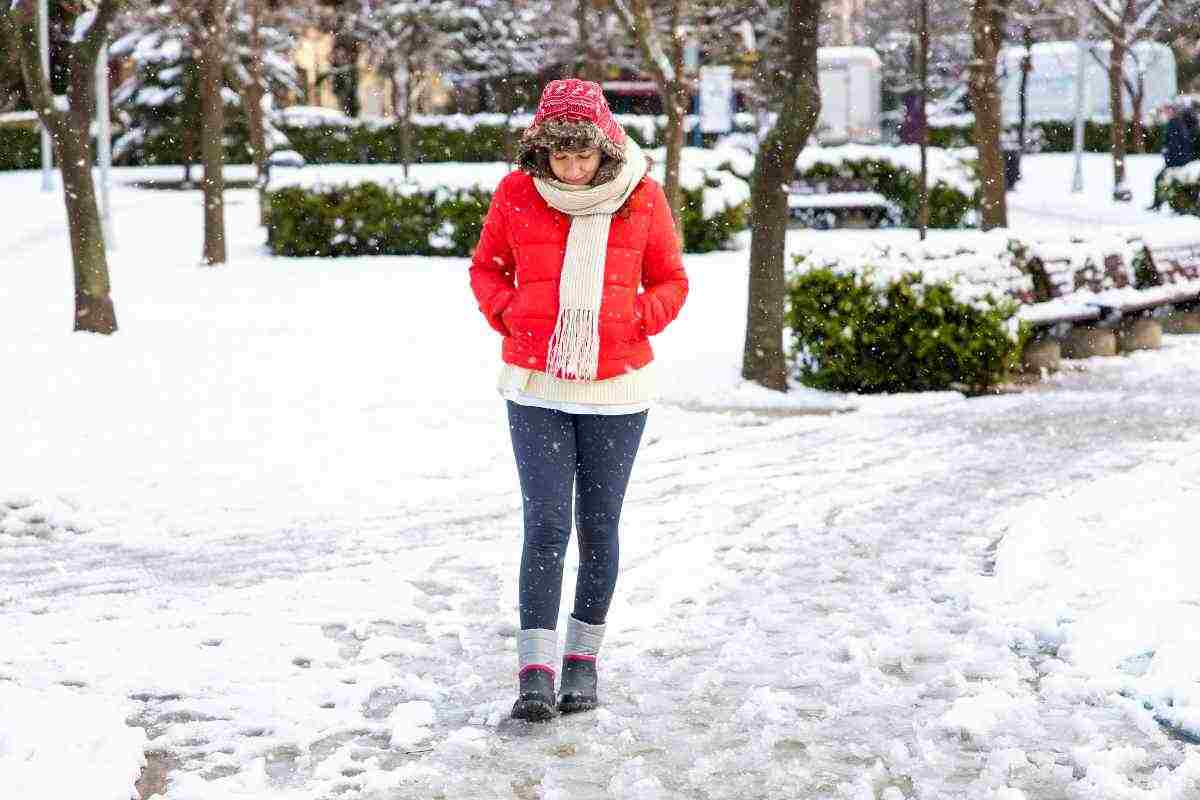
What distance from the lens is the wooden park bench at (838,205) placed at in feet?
92.3

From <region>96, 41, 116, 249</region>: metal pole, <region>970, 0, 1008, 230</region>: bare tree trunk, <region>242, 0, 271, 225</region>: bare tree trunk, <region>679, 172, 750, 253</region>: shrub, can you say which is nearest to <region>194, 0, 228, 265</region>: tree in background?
<region>96, 41, 116, 249</region>: metal pole

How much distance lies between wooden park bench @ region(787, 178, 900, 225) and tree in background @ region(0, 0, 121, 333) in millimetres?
15257

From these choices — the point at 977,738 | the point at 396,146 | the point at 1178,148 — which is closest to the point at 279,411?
the point at 977,738

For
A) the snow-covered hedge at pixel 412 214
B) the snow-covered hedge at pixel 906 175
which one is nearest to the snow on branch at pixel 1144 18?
the snow-covered hedge at pixel 906 175

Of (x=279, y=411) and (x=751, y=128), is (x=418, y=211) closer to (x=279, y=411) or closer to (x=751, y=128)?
(x=279, y=411)

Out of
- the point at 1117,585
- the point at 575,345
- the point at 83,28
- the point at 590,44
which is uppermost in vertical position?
the point at 590,44

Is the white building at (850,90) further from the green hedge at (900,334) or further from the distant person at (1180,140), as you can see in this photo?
the green hedge at (900,334)

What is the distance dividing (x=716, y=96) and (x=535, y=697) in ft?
111

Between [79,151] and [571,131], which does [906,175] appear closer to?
[79,151]

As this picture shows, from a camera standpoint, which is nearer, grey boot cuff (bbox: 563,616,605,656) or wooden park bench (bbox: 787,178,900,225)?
grey boot cuff (bbox: 563,616,605,656)

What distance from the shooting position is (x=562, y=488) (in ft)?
16.6

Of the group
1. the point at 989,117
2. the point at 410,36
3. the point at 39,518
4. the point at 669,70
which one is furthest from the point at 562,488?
the point at 410,36

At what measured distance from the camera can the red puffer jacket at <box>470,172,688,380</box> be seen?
501cm

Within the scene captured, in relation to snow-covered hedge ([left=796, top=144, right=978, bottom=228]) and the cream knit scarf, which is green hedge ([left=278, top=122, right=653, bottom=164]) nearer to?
snow-covered hedge ([left=796, top=144, right=978, bottom=228])
